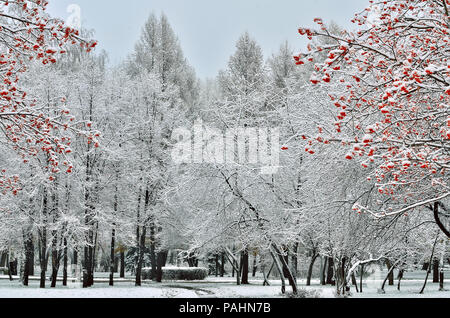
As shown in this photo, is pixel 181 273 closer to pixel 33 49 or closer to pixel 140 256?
pixel 140 256

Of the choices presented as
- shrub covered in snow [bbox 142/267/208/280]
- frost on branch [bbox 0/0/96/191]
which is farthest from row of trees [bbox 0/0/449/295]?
shrub covered in snow [bbox 142/267/208/280]

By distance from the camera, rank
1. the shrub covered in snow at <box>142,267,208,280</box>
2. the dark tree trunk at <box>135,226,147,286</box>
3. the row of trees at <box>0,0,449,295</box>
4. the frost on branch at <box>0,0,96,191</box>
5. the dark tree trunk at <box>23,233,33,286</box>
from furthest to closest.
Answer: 1. the shrub covered in snow at <box>142,267,208,280</box>
2. the dark tree trunk at <box>135,226,147,286</box>
3. the dark tree trunk at <box>23,233,33,286</box>
4. the row of trees at <box>0,0,449,295</box>
5. the frost on branch at <box>0,0,96,191</box>

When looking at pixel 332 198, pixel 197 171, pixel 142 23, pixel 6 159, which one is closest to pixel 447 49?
pixel 332 198

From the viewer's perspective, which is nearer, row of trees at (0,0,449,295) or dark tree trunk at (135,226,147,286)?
row of trees at (0,0,449,295)

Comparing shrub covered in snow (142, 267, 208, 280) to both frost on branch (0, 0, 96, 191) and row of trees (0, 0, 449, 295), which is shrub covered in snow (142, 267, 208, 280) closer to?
row of trees (0, 0, 449, 295)

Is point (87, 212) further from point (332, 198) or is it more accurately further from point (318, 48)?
point (318, 48)

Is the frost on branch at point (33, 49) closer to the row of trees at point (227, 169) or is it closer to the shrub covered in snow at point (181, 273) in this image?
the row of trees at point (227, 169)

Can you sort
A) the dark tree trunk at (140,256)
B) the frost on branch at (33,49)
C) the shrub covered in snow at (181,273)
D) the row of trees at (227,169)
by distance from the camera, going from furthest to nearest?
the shrub covered in snow at (181,273) < the dark tree trunk at (140,256) < the row of trees at (227,169) < the frost on branch at (33,49)

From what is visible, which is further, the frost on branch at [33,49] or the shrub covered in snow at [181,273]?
the shrub covered in snow at [181,273]

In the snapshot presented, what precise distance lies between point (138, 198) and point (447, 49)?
1568cm

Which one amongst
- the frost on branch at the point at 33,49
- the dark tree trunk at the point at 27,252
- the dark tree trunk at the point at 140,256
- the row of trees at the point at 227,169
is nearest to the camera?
the frost on branch at the point at 33,49

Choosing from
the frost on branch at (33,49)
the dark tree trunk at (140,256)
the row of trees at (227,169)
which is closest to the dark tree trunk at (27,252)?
the row of trees at (227,169)

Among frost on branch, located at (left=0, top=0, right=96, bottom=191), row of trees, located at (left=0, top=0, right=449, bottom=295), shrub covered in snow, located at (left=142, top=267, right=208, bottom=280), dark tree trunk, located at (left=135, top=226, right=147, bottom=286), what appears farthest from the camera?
shrub covered in snow, located at (left=142, top=267, right=208, bottom=280)

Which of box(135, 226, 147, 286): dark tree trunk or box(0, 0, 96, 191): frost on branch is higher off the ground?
box(0, 0, 96, 191): frost on branch
